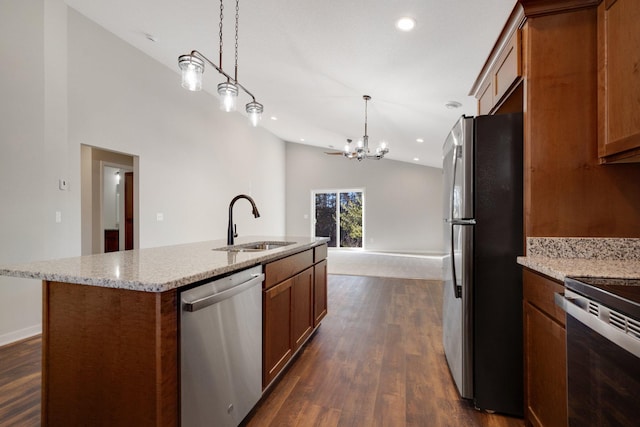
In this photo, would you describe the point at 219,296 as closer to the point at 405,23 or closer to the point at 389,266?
the point at 405,23

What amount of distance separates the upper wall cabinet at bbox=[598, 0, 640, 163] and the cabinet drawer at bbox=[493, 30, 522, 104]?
0.34m

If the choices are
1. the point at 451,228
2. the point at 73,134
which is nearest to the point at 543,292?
the point at 451,228

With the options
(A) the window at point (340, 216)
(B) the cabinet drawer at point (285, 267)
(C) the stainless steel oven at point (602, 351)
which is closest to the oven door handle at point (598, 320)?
(C) the stainless steel oven at point (602, 351)

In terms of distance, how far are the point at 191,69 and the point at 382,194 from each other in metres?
7.97

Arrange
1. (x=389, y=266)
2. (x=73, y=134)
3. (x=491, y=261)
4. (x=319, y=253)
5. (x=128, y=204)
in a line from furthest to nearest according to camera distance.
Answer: (x=389, y=266) → (x=128, y=204) → (x=73, y=134) → (x=319, y=253) → (x=491, y=261)

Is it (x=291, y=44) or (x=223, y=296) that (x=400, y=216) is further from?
(x=223, y=296)

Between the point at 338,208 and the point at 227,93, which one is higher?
the point at 227,93

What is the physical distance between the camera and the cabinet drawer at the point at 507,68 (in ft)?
5.64

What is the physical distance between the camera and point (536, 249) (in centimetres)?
162

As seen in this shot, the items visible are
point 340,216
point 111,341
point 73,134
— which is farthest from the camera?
point 340,216

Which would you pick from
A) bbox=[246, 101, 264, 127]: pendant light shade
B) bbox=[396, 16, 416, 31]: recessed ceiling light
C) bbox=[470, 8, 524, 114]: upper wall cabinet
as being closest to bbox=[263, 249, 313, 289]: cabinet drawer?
bbox=[246, 101, 264, 127]: pendant light shade

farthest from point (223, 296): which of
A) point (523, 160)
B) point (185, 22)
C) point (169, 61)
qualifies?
point (169, 61)

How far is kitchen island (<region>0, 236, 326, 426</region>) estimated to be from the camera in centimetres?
109

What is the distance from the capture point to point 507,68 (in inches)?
74.2
